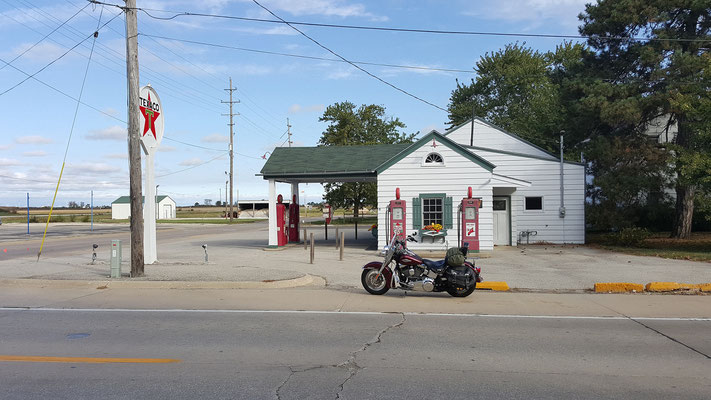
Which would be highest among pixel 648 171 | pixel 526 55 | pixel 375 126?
pixel 526 55

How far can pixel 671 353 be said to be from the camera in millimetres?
6926

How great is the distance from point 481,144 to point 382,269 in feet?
70.7

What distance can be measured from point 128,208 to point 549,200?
69369 mm

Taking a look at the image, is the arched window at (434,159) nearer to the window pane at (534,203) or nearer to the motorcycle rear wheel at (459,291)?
the window pane at (534,203)

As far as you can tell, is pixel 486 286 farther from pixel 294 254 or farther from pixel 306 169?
pixel 306 169

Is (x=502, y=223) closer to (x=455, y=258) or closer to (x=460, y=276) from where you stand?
(x=460, y=276)

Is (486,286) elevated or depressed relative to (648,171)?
depressed

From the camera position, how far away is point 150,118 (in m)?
16.8

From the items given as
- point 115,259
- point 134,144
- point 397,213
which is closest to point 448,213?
point 397,213

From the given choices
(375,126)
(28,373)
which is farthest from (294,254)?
(375,126)

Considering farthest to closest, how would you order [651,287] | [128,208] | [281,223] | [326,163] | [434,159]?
[128,208]
[326,163]
[281,223]
[434,159]
[651,287]

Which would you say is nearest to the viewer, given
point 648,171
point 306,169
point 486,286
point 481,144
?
point 486,286

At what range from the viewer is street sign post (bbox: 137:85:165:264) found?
16656 millimetres

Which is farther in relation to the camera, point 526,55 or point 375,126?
point 526,55
